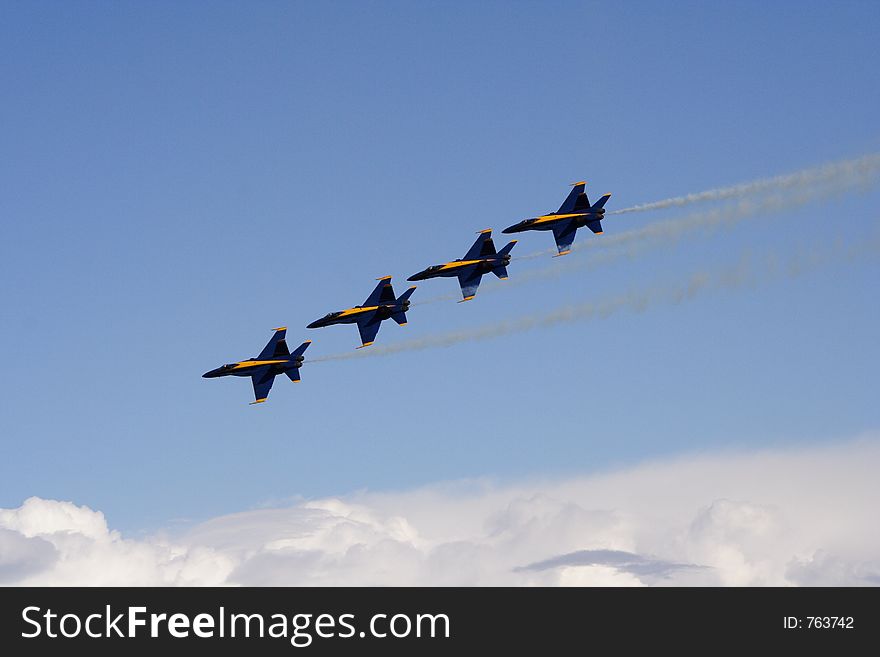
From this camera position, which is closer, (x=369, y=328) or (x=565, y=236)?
(x=565, y=236)

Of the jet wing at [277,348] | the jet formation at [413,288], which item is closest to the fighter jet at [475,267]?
the jet formation at [413,288]

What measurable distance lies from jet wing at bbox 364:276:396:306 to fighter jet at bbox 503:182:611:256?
1624cm

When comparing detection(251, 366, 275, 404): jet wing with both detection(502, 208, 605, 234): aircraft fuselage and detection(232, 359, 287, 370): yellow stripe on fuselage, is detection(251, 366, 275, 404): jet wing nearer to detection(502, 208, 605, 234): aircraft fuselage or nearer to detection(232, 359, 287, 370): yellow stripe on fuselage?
detection(232, 359, 287, 370): yellow stripe on fuselage

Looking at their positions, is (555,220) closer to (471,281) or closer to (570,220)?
(570,220)

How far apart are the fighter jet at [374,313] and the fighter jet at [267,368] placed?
538 centimetres

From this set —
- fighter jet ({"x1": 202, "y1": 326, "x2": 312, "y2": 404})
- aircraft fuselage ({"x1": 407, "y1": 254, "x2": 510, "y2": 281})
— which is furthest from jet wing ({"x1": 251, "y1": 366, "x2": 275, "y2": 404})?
aircraft fuselage ({"x1": 407, "y1": 254, "x2": 510, "y2": 281})

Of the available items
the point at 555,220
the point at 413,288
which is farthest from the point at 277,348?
the point at 555,220

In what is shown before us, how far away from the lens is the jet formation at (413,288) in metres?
174

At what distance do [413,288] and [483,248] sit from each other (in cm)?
1016

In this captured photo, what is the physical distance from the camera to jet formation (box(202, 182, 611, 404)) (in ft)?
573

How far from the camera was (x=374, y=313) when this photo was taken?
177 m
